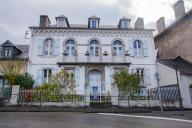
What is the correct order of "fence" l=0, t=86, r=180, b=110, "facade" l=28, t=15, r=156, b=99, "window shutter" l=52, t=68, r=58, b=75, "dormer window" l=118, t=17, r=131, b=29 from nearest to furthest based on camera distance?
"fence" l=0, t=86, r=180, b=110 → "window shutter" l=52, t=68, r=58, b=75 → "facade" l=28, t=15, r=156, b=99 → "dormer window" l=118, t=17, r=131, b=29

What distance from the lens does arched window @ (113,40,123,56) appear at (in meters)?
21.0

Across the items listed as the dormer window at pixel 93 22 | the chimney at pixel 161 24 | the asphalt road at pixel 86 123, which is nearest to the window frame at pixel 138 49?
the dormer window at pixel 93 22

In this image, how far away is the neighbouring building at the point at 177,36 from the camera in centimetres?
2030

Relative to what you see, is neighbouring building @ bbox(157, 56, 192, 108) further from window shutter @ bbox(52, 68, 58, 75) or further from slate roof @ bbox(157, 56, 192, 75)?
window shutter @ bbox(52, 68, 58, 75)

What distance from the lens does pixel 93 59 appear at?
20.2 metres

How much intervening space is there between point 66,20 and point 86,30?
2754mm

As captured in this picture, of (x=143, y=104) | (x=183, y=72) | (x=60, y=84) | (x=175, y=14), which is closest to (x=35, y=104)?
(x=60, y=84)

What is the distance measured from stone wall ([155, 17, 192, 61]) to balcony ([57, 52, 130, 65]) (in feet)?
19.1

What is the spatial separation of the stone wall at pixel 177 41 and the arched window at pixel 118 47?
238 inches

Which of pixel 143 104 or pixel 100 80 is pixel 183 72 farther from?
pixel 100 80

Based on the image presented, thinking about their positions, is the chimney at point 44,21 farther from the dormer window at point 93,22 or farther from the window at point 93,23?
the window at point 93,23

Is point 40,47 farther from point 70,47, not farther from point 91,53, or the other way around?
point 91,53

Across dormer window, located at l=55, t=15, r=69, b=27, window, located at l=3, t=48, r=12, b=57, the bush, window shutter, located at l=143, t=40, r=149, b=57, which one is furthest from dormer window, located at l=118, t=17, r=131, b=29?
window, located at l=3, t=48, r=12, b=57

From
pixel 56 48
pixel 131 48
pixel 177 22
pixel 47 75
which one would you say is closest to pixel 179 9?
pixel 177 22
